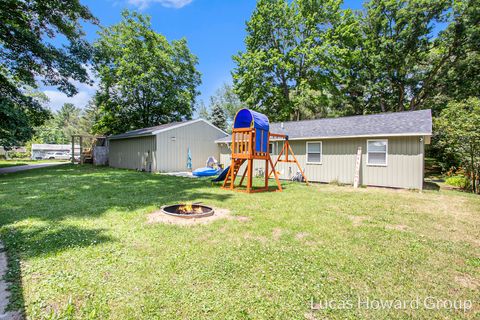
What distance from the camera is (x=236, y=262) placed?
122 inches

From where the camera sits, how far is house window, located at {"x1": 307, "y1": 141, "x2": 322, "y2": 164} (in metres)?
11.9

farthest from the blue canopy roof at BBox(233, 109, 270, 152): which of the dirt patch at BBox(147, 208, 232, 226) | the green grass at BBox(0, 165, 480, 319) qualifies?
the dirt patch at BBox(147, 208, 232, 226)

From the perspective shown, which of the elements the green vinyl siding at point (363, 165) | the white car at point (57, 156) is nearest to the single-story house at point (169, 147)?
the green vinyl siding at point (363, 165)

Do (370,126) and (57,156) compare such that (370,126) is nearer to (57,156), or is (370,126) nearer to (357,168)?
(357,168)

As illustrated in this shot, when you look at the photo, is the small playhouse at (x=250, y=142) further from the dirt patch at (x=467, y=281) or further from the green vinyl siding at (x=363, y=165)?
the dirt patch at (x=467, y=281)

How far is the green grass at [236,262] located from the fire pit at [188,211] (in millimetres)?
512

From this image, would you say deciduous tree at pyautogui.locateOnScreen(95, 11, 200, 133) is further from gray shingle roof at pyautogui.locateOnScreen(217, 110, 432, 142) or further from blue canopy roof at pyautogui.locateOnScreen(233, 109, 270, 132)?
blue canopy roof at pyautogui.locateOnScreen(233, 109, 270, 132)

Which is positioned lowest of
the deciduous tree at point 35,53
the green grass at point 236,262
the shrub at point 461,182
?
the green grass at point 236,262

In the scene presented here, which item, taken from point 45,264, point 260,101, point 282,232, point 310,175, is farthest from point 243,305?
point 260,101

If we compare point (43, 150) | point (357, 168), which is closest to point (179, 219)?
point (357, 168)

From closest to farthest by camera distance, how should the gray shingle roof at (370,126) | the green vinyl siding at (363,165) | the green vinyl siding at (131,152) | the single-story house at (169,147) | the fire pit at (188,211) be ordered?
the fire pit at (188,211) < the green vinyl siding at (363,165) < the gray shingle roof at (370,126) < the single-story house at (169,147) < the green vinyl siding at (131,152)

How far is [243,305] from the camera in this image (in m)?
2.27

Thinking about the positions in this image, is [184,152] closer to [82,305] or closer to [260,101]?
[260,101]

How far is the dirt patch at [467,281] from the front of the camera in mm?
2654
